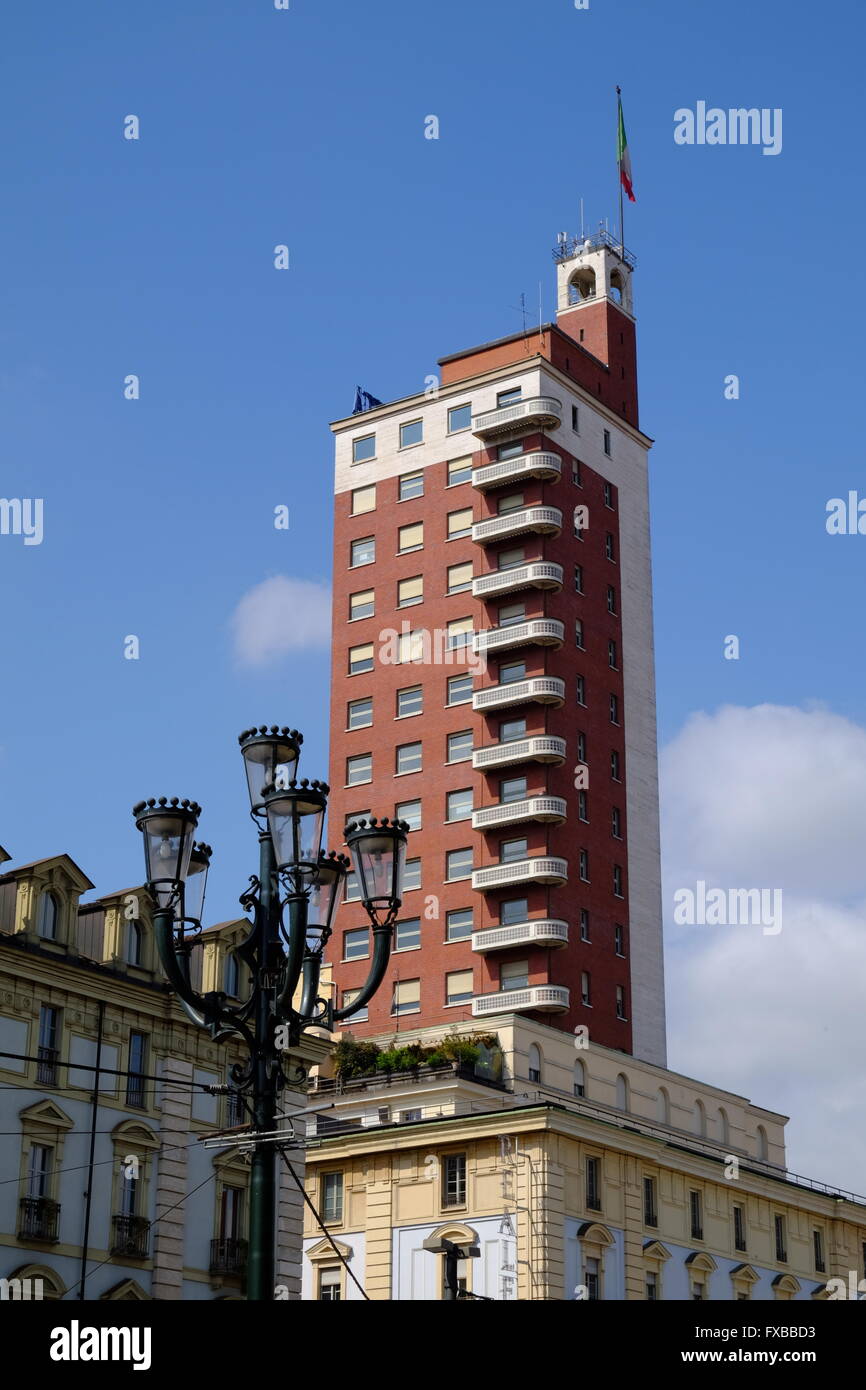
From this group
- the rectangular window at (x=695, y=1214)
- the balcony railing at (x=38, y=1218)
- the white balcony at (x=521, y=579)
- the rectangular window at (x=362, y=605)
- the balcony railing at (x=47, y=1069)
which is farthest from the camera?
the rectangular window at (x=362, y=605)

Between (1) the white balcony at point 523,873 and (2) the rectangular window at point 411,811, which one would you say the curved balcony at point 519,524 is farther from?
(1) the white balcony at point 523,873

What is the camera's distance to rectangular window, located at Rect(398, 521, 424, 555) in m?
88.8

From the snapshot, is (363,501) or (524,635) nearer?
(524,635)

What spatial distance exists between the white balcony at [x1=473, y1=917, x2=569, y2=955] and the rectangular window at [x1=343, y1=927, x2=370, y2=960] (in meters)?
5.57

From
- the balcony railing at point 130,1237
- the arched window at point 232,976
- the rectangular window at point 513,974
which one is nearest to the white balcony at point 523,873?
the rectangular window at point 513,974

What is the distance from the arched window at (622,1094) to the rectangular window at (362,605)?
25.9m

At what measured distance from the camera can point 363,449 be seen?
93062 millimetres

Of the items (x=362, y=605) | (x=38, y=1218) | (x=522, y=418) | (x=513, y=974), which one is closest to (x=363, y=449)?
(x=362, y=605)

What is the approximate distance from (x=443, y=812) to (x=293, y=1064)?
31276 mm

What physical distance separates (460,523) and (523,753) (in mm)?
12998

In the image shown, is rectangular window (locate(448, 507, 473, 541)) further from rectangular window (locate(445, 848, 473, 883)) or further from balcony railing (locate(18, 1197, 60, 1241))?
balcony railing (locate(18, 1197, 60, 1241))

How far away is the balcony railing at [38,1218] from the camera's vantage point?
4312 cm

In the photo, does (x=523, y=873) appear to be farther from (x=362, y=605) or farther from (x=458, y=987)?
(x=362, y=605)
